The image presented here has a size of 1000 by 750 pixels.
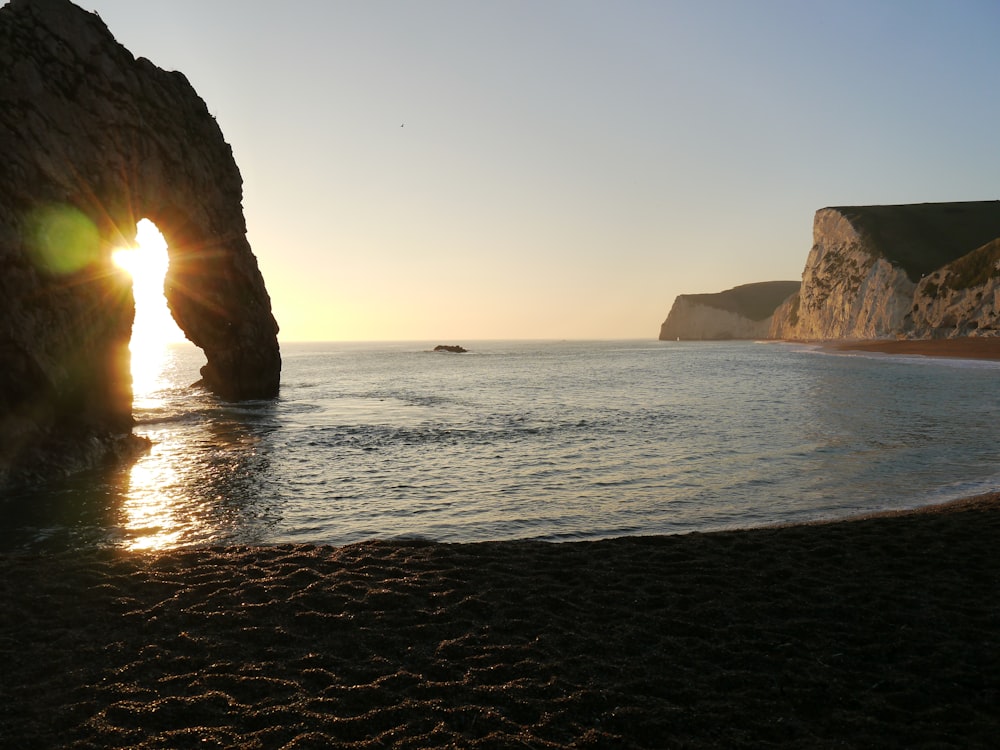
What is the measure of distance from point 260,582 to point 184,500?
7533 millimetres

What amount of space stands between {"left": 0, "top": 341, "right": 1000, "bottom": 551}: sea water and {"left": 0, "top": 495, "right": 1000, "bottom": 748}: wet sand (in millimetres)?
2346

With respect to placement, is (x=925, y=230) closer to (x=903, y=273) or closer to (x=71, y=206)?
(x=903, y=273)

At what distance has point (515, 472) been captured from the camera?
18250 mm

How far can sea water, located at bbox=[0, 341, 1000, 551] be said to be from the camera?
13.1m

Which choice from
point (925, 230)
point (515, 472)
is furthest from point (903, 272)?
point (515, 472)

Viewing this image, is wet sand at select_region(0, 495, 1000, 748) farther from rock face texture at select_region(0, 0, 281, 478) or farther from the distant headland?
the distant headland

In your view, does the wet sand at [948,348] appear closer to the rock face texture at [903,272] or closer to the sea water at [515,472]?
the rock face texture at [903,272]

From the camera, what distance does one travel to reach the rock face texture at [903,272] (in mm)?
89312

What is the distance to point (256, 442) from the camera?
2438 cm

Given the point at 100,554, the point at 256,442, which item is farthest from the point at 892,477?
the point at 256,442

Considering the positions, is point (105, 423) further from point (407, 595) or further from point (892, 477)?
point (892, 477)

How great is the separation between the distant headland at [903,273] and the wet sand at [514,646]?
9885 centimetres

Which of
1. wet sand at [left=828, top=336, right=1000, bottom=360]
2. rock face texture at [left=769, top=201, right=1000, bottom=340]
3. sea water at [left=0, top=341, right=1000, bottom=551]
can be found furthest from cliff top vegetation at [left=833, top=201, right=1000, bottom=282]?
sea water at [left=0, top=341, right=1000, bottom=551]

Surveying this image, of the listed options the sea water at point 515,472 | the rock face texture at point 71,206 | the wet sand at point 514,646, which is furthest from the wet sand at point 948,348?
the rock face texture at point 71,206
